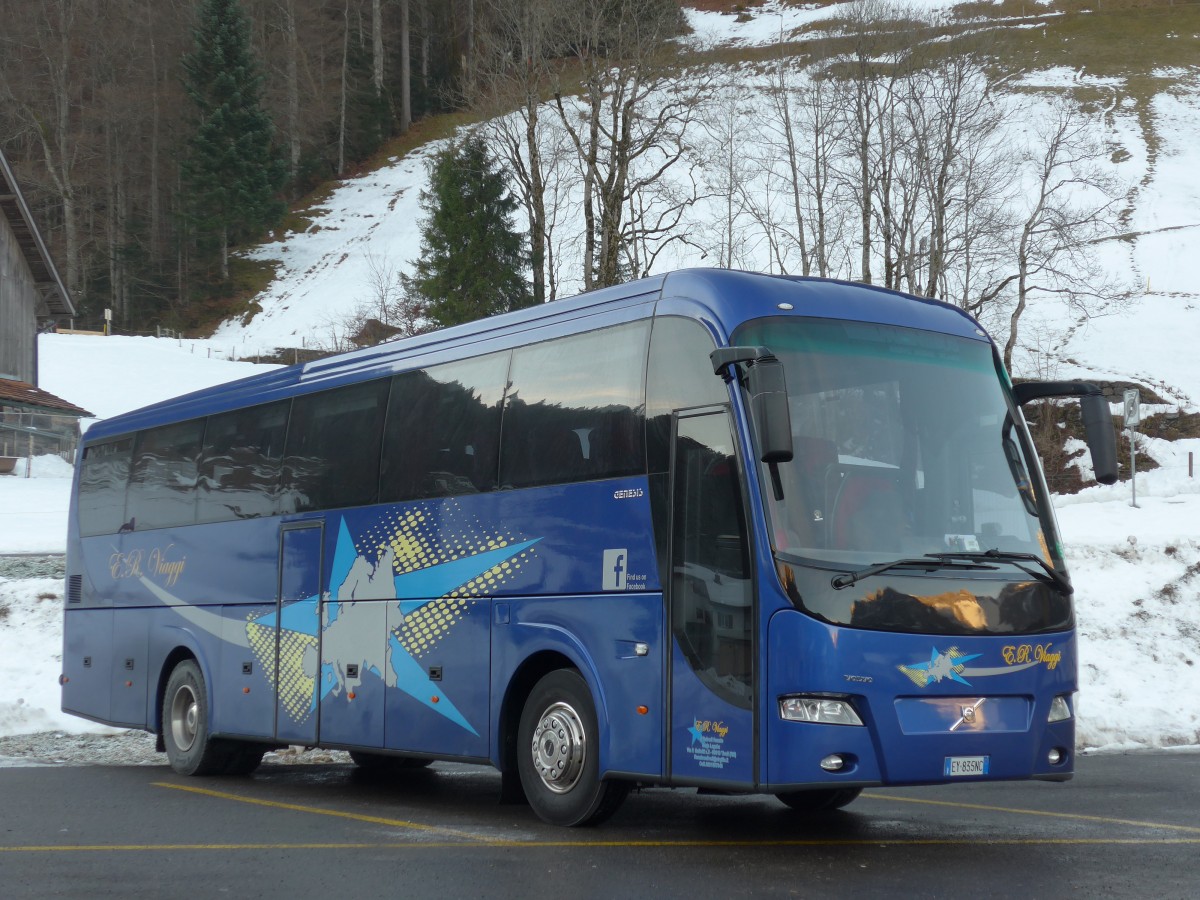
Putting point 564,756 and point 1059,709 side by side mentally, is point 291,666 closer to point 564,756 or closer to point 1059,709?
point 564,756

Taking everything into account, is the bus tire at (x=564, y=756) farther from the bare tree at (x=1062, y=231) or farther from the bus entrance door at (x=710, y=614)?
the bare tree at (x=1062, y=231)

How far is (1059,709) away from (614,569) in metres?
2.79

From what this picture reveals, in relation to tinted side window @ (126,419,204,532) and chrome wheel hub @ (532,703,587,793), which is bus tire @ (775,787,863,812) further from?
tinted side window @ (126,419,204,532)

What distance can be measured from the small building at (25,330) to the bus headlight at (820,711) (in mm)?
35855

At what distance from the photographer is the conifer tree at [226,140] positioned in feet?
245

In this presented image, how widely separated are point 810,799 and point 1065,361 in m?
42.3

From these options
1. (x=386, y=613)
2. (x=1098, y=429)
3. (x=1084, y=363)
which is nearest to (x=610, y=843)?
(x=386, y=613)

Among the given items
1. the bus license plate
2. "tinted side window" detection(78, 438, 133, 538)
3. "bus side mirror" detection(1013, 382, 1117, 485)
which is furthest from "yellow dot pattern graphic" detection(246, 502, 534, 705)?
"tinted side window" detection(78, 438, 133, 538)

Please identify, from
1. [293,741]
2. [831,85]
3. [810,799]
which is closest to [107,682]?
[293,741]

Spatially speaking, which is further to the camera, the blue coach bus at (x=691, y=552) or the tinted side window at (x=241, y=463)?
the tinted side window at (x=241, y=463)

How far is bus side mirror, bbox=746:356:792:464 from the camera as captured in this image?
7.29 metres

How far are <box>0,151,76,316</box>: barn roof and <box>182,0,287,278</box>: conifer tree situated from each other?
89.9ft

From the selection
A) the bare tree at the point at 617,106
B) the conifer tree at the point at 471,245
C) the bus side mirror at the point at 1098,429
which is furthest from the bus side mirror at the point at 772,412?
the conifer tree at the point at 471,245

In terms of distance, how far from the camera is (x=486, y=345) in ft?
34.6
